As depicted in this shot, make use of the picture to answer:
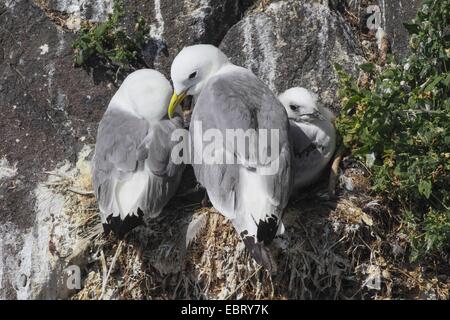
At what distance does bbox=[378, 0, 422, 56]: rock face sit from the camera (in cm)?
622

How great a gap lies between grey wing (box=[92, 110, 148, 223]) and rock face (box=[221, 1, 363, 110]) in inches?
40.6

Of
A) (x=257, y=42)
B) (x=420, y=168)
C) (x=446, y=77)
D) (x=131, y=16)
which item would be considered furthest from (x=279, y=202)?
(x=131, y=16)

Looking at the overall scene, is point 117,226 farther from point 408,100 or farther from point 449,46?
point 449,46

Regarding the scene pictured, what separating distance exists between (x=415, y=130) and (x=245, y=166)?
3.07ft

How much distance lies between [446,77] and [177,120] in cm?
141

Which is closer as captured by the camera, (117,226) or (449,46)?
(117,226)

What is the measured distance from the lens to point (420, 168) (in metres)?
5.34

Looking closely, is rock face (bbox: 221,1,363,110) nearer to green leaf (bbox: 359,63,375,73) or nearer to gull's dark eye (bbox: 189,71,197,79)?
green leaf (bbox: 359,63,375,73)

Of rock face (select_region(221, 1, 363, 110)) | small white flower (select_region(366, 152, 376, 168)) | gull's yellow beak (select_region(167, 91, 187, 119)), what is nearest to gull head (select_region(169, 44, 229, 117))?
gull's yellow beak (select_region(167, 91, 187, 119))

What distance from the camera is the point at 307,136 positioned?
18.4ft

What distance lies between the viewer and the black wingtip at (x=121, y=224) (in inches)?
205

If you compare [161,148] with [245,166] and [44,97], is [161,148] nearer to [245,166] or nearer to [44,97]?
[245,166]

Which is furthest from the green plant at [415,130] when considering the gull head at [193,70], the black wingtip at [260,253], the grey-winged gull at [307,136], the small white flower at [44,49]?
the small white flower at [44,49]

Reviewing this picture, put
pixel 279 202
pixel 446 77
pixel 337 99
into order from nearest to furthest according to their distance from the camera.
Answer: pixel 279 202 → pixel 446 77 → pixel 337 99
